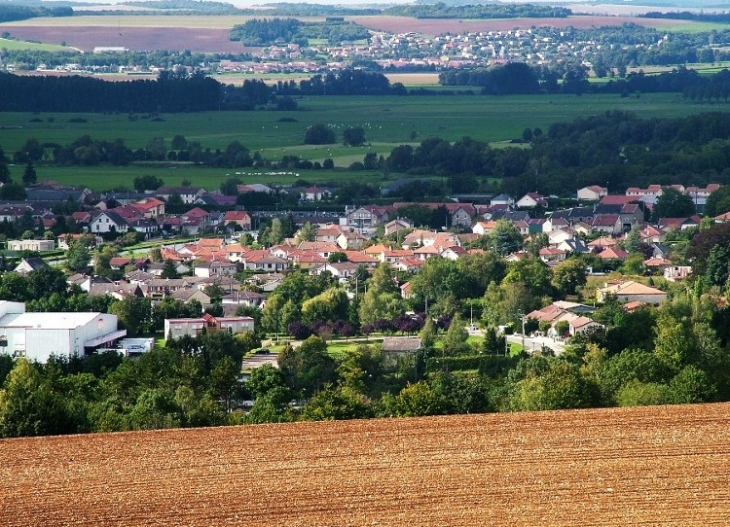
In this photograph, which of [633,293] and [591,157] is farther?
[591,157]

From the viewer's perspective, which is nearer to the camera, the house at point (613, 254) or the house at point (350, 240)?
the house at point (613, 254)

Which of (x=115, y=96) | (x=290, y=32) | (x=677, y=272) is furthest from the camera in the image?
(x=290, y=32)

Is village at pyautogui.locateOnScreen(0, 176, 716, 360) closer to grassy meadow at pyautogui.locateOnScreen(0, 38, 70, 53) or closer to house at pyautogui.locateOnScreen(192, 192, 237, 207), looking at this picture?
house at pyautogui.locateOnScreen(192, 192, 237, 207)

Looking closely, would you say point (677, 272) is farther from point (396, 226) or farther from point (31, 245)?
point (31, 245)

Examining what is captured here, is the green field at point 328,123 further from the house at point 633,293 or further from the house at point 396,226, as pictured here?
the house at point 633,293

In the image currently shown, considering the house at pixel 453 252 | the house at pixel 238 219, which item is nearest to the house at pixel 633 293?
the house at pixel 453 252

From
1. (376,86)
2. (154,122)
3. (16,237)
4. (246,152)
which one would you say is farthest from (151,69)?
(16,237)

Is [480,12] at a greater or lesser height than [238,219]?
lesser

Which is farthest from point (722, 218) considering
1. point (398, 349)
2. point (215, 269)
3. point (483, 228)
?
point (398, 349)
